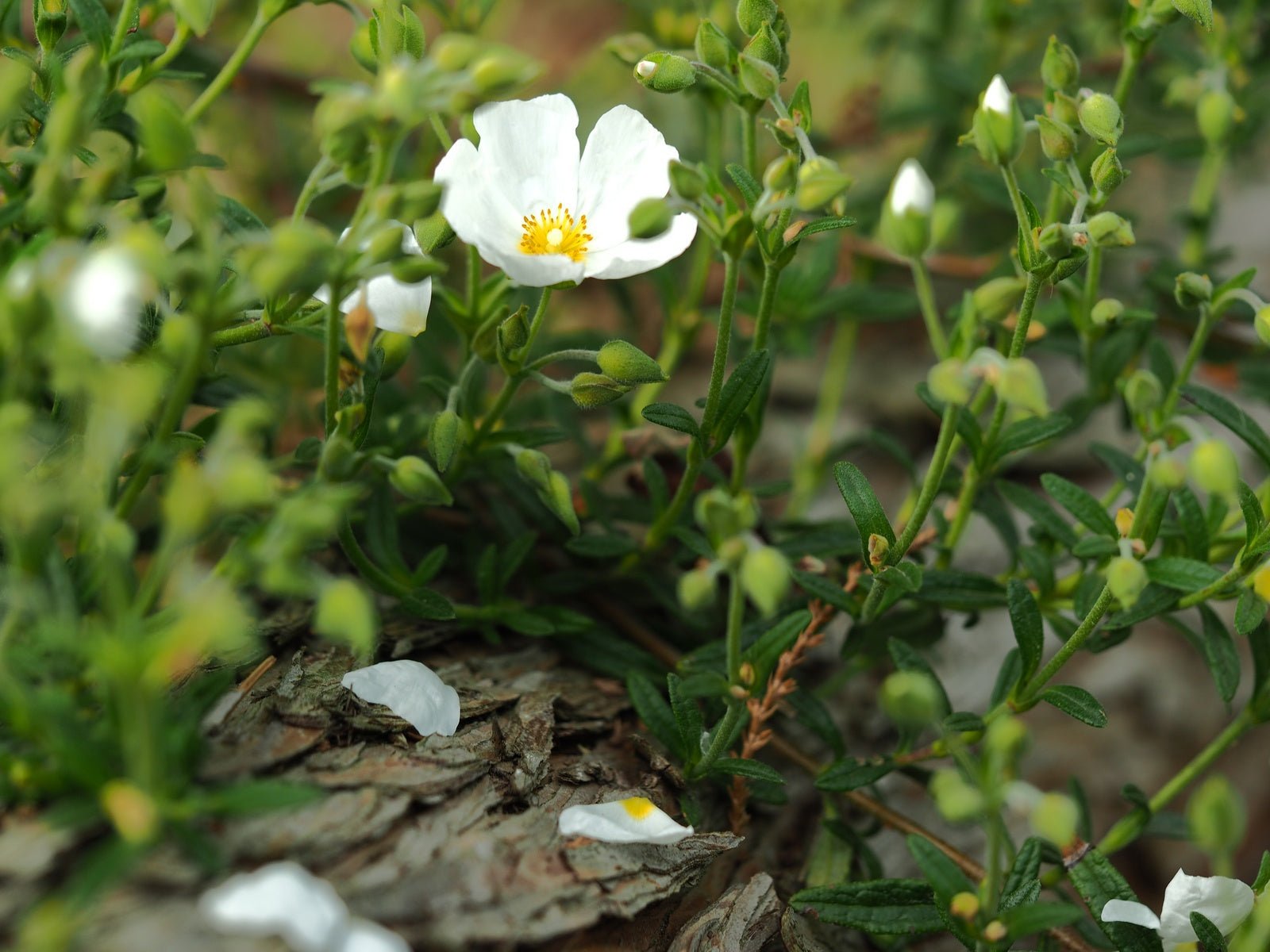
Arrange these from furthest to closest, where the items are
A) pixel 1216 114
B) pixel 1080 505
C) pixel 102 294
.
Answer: pixel 1216 114, pixel 1080 505, pixel 102 294

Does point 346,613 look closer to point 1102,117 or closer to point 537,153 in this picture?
point 537,153

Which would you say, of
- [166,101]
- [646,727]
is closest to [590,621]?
[646,727]

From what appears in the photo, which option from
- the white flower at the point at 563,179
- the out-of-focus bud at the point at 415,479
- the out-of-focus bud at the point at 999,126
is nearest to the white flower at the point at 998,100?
the out-of-focus bud at the point at 999,126

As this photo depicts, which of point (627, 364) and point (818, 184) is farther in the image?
point (627, 364)

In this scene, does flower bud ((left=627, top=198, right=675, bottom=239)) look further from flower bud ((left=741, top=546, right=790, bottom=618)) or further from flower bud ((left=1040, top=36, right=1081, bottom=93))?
flower bud ((left=1040, top=36, right=1081, bottom=93))

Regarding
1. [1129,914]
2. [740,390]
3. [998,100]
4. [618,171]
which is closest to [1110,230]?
[998,100]

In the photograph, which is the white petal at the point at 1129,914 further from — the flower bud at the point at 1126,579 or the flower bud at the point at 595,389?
the flower bud at the point at 595,389

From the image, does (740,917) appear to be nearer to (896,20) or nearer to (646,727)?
(646,727)
